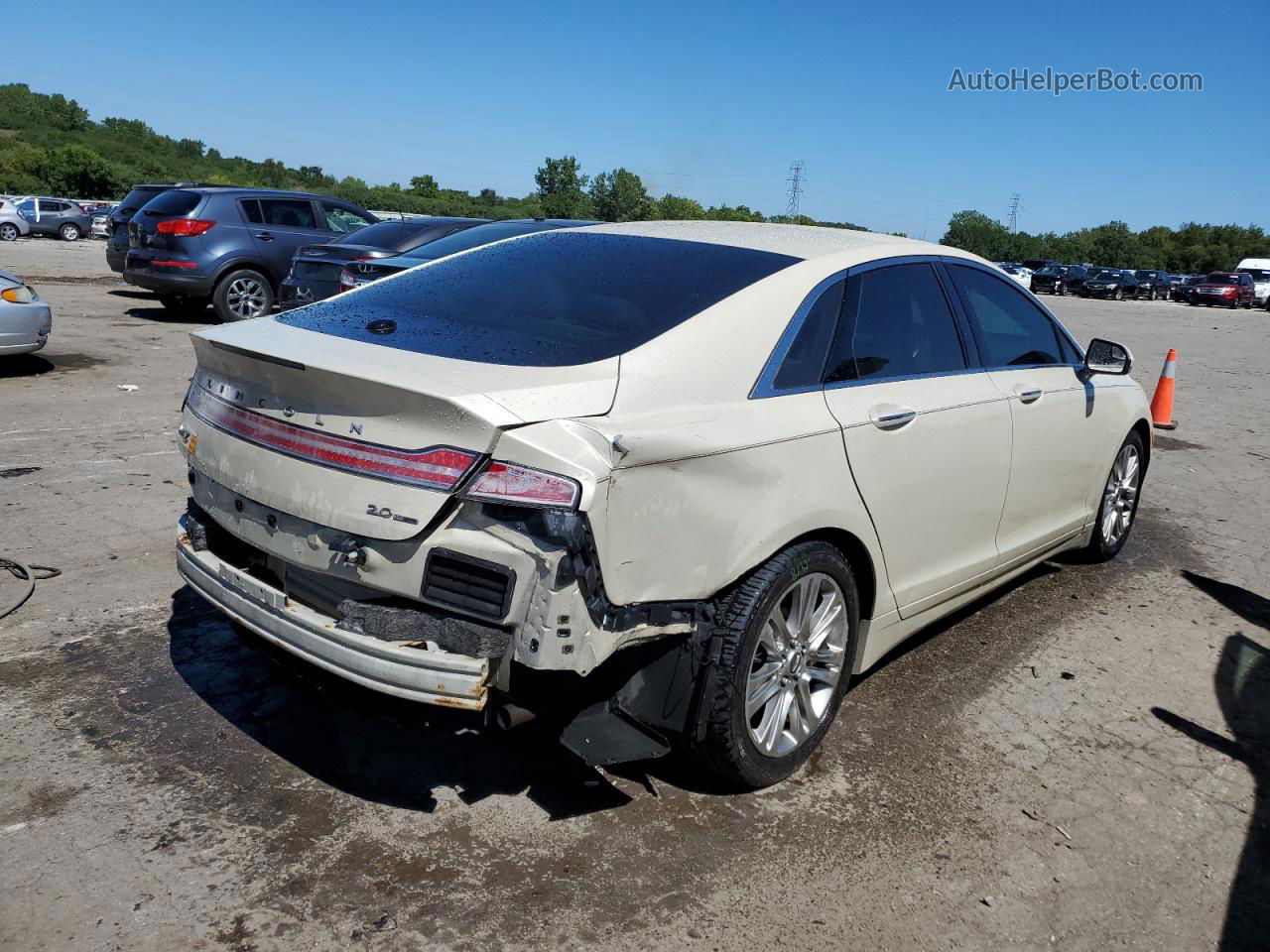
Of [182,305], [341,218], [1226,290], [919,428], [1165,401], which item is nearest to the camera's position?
[919,428]

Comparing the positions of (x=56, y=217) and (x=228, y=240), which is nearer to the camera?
(x=228, y=240)

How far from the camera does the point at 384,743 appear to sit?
135 inches

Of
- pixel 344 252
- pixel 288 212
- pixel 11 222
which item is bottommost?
pixel 11 222

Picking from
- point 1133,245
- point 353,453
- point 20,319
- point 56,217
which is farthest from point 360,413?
point 1133,245

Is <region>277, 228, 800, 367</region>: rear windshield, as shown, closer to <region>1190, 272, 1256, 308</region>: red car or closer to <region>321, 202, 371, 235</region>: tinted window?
<region>321, 202, 371, 235</region>: tinted window

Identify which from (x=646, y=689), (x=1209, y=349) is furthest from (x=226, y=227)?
(x=1209, y=349)

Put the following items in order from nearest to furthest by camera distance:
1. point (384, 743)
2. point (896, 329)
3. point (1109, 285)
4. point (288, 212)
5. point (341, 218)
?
point (384, 743), point (896, 329), point (288, 212), point (341, 218), point (1109, 285)

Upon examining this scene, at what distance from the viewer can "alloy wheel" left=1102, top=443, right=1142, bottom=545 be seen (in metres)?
5.58

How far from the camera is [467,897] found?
269 cm

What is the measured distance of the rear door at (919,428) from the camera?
346cm

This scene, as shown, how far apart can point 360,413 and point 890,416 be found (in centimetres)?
177

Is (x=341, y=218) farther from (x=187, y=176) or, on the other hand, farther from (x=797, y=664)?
(x=187, y=176)

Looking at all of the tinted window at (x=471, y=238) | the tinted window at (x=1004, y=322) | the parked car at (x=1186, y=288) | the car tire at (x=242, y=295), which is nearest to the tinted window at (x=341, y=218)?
the car tire at (x=242, y=295)

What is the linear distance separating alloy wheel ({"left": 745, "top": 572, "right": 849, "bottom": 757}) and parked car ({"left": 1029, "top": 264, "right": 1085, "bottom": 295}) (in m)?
50.6
